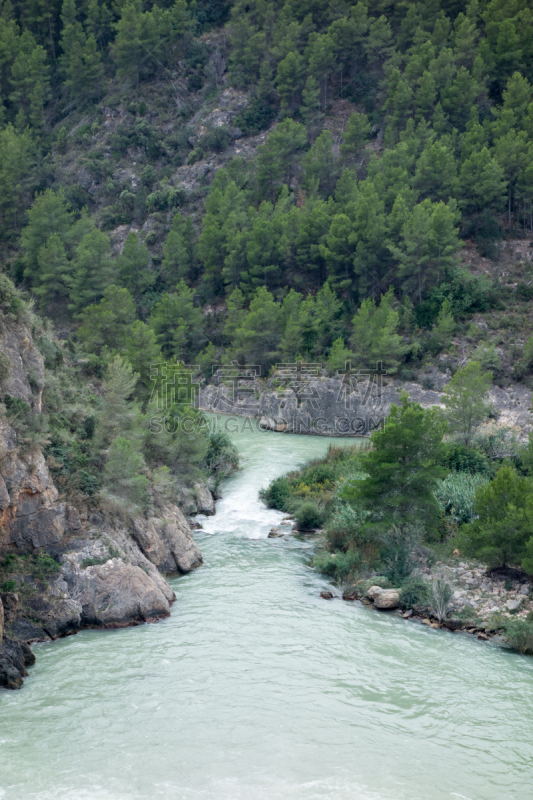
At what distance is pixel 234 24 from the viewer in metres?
86.5

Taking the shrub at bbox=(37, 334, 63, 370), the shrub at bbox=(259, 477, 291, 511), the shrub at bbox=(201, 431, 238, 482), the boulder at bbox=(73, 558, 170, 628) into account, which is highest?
the shrub at bbox=(37, 334, 63, 370)

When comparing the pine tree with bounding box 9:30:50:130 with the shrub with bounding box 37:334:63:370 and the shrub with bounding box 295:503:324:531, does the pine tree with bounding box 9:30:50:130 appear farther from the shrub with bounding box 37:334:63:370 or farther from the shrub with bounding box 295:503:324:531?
the shrub with bounding box 295:503:324:531

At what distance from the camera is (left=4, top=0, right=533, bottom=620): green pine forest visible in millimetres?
25297

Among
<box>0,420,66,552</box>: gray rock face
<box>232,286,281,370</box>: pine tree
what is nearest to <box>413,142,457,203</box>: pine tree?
<box>232,286,281,370</box>: pine tree

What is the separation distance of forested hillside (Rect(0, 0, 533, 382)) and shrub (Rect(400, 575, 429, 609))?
15.1 m

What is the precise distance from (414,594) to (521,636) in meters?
3.40

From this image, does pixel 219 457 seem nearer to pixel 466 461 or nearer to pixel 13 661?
pixel 466 461

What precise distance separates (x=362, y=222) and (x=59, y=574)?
42299 mm

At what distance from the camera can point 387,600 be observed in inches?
769

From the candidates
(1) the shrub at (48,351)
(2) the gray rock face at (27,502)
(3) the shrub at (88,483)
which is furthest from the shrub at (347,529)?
(1) the shrub at (48,351)

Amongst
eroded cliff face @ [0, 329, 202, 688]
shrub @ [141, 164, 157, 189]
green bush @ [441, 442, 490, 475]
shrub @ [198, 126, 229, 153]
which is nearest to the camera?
eroded cliff face @ [0, 329, 202, 688]

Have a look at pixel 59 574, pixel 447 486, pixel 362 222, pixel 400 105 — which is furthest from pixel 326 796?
pixel 400 105

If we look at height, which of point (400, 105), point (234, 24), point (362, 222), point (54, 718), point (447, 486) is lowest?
point (54, 718)

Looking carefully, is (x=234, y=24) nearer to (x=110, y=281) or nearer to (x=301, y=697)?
(x=110, y=281)
